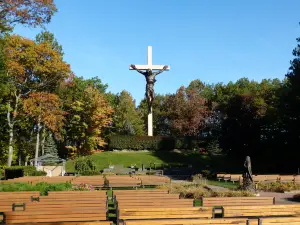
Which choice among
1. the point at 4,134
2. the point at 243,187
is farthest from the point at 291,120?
the point at 4,134

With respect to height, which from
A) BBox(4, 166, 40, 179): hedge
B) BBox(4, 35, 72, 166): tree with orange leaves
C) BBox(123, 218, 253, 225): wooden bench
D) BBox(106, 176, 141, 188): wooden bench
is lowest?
BBox(106, 176, 141, 188): wooden bench

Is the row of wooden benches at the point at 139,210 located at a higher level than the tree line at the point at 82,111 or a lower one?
lower

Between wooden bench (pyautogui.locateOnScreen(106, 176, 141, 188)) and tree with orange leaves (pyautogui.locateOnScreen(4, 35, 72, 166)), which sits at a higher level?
tree with orange leaves (pyautogui.locateOnScreen(4, 35, 72, 166))

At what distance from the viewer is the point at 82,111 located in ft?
165

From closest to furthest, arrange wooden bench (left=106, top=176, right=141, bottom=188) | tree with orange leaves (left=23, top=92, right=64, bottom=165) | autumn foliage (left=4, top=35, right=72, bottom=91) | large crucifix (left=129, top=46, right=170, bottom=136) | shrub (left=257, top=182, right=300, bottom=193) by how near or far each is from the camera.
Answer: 1. shrub (left=257, top=182, right=300, bottom=193)
2. wooden bench (left=106, top=176, right=141, bottom=188)
3. autumn foliage (left=4, top=35, right=72, bottom=91)
4. tree with orange leaves (left=23, top=92, right=64, bottom=165)
5. large crucifix (left=129, top=46, right=170, bottom=136)

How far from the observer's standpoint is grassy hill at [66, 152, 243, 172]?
4359 cm

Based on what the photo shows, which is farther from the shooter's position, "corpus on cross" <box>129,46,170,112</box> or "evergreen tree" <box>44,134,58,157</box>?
"corpus on cross" <box>129,46,170,112</box>

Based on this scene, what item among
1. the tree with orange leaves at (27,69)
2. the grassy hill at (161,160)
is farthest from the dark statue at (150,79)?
the tree with orange leaves at (27,69)

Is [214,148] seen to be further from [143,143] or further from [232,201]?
[232,201]

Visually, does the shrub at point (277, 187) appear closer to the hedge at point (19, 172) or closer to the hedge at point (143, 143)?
the hedge at point (19, 172)

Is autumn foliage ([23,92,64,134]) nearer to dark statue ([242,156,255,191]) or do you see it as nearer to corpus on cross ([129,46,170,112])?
corpus on cross ([129,46,170,112])

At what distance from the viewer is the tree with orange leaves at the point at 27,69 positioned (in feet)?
112

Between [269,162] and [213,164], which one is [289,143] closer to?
[269,162]

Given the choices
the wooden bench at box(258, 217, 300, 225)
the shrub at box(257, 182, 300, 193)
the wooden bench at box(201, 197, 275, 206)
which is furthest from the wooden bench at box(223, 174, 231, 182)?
the wooden bench at box(258, 217, 300, 225)
